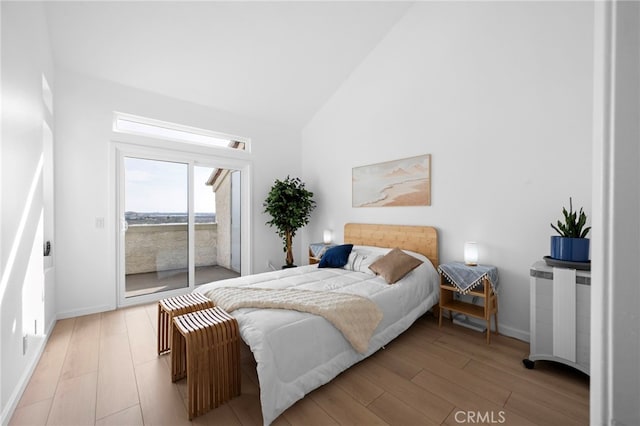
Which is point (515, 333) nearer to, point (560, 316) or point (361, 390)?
point (560, 316)

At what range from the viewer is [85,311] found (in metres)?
3.12

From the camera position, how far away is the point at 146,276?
3.66 m

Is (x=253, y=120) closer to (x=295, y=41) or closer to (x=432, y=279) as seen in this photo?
(x=295, y=41)

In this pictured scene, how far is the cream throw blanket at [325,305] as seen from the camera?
195 cm

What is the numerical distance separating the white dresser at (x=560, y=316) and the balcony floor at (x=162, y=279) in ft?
12.7

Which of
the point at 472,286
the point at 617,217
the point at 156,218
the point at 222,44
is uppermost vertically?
the point at 222,44

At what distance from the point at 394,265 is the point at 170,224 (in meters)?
3.00

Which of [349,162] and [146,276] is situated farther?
Result: [349,162]

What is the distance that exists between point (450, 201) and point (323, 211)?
2.14 meters

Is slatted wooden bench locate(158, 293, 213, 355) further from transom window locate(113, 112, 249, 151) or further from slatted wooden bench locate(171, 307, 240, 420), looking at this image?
transom window locate(113, 112, 249, 151)

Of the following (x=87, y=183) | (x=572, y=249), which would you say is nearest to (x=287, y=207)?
(x=87, y=183)

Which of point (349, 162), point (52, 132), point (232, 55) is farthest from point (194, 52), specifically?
point (349, 162)

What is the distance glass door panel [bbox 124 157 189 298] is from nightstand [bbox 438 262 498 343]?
3352mm
